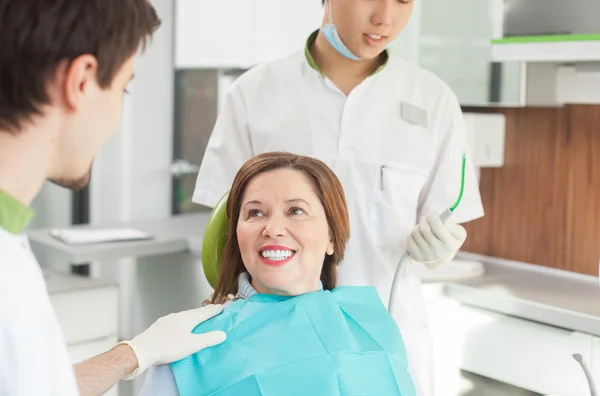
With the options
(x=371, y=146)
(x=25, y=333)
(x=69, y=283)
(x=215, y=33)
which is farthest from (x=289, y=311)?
(x=215, y=33)

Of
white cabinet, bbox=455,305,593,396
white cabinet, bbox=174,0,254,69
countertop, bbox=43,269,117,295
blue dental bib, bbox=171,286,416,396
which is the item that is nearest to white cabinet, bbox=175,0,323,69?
white cabinet, bbox=174,0,254,69

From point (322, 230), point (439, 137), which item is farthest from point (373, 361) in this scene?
point (439, 137)

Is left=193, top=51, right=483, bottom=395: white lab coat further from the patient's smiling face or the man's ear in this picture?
the man's ear

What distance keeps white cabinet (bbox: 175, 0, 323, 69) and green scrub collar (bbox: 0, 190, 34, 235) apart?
83.1 inches

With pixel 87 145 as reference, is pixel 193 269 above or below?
below

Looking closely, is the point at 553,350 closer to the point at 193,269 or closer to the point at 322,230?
the point at 322,230

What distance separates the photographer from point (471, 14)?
271 cm

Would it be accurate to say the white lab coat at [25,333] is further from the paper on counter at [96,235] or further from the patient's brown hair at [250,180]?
the paper on counter at [96,235]

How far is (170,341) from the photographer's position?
1.55 metres

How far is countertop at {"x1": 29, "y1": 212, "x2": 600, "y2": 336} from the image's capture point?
2357 millimetres

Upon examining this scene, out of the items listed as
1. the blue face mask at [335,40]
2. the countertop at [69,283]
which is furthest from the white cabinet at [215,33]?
the blue face mask at [335,40]

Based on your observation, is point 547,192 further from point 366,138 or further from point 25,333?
point 25,333

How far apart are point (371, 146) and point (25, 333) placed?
117cm

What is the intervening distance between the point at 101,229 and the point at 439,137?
1749mm
